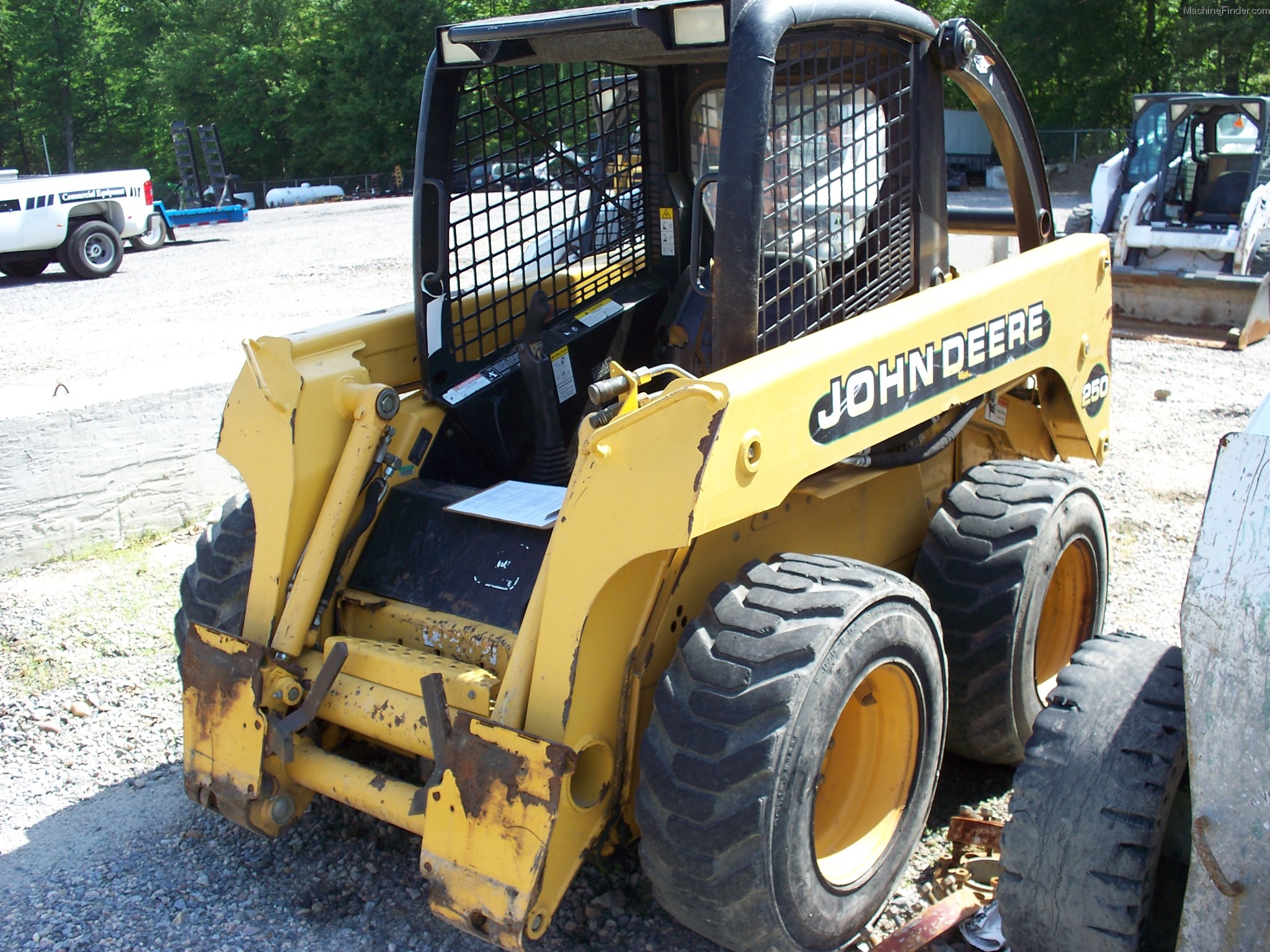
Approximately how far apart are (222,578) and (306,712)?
2.18 feet

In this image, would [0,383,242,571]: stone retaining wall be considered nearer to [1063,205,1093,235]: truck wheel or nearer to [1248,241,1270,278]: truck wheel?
[1248,241,1270,278]: truck wheel

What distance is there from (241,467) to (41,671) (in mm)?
1869

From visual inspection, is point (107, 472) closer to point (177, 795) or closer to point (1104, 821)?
point (177, 795)

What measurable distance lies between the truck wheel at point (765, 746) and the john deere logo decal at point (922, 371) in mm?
361

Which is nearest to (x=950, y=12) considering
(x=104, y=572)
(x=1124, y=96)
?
(x=1124, y=96)

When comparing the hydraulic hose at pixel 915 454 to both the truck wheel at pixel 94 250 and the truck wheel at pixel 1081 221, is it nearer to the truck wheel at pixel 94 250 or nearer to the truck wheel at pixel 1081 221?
the truck wheel at pixel 1081 221

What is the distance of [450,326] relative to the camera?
147 inches

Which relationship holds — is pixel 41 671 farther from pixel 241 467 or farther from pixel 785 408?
pixel 785 408

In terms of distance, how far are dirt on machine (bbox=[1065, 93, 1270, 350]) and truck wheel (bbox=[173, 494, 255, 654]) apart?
934 cm

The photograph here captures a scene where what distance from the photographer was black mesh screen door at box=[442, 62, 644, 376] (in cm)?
371

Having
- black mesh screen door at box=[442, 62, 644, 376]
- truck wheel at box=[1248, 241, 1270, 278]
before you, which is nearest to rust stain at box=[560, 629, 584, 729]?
black mesh screen door at box=[442, 62, 644, 376]

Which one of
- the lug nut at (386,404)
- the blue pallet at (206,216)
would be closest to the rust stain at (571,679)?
the lug nut at (386,404)

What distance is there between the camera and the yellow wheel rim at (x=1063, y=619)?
Result: 3.92m

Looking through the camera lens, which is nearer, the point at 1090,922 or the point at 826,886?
the point at 1090,922
